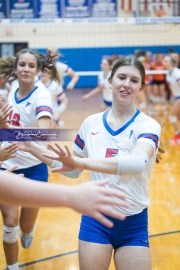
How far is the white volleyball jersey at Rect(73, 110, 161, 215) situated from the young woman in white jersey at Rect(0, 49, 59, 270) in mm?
1064

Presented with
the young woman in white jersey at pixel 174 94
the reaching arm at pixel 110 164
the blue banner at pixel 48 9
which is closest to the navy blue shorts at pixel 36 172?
the reaching arm at pixel 110 164

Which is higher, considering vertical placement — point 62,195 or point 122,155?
point 62,195

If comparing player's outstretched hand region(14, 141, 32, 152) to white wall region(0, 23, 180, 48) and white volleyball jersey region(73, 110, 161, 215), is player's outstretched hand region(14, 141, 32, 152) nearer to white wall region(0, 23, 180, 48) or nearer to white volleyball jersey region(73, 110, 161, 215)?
white volleyball jersey region(73, 110, 161, 215)

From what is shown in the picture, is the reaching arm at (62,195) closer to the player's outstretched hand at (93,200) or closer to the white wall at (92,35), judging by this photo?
the player's outstretched hand at (93,200)

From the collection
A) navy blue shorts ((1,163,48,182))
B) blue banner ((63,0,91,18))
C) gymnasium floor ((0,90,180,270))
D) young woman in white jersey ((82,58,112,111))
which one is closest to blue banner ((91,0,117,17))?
blue banner ((63,0,91,18))

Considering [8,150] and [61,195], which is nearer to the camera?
[61,195]

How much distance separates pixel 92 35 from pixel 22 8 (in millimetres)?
4142

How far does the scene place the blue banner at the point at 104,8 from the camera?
15242 mm

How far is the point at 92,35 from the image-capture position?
18.4m

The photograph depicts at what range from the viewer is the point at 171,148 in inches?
368

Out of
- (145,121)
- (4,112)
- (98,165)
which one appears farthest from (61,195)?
(4,112)

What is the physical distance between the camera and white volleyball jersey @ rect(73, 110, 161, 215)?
2834mm

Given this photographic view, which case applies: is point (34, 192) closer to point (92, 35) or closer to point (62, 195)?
point (62, 195)

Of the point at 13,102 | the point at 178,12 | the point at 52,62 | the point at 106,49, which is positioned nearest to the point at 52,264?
the point at 13,102
